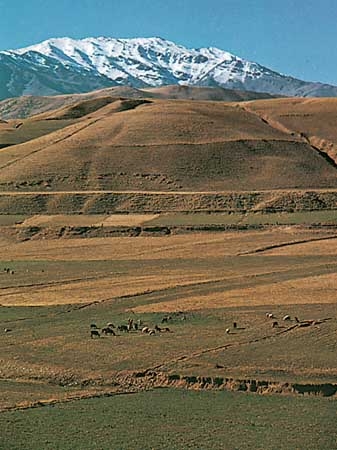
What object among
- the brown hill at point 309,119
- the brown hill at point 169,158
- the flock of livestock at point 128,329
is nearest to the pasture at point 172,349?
the flock of livestock at point 128,329

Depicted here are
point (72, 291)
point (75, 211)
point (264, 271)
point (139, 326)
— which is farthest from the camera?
point (75, 211)

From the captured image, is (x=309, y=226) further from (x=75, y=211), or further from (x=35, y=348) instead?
(x=35, y=348)

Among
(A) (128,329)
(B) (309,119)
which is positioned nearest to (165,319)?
(A) (128,329)

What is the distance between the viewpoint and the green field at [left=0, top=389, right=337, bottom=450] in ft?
104

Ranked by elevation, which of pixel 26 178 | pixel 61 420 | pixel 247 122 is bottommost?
pixel 61 420

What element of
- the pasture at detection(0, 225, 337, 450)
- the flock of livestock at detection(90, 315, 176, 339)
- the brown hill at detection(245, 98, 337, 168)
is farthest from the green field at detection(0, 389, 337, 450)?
the brown hill at detection(245, 98, 337, 168)

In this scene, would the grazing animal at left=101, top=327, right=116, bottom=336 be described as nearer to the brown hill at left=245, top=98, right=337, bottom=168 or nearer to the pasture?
the pasture

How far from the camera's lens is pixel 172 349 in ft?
145

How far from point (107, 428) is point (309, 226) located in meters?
66.9

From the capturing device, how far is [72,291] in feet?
205

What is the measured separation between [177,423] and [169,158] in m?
107

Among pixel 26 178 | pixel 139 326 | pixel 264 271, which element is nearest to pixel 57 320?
pixel 139 326

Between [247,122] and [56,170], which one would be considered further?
[247,122]

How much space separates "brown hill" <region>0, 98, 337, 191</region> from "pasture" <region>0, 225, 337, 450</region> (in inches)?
2104
